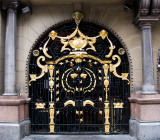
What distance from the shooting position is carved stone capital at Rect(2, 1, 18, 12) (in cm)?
632

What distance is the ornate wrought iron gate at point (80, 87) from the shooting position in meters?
6.78

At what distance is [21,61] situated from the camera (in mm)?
6727

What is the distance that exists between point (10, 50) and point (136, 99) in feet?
13.9

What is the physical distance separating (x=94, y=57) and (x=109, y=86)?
1.11 meters

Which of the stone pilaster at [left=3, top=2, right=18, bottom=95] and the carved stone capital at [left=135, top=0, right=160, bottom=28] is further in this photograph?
the stone pilaster at [left=3, top=2, right=18, bottom=95]

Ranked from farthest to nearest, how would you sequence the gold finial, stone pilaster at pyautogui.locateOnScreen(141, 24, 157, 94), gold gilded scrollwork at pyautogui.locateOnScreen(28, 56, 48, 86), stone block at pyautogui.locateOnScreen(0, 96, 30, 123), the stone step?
gold gilded scrollwork at pyautogui.locateOnScreen(28, 56, 48, 86), the gold finial, the stone step, stone pilaster at pyautogui.locateOnScreen(141, 24, 157, 94), stone block at pyautogui.locateOnScreen(0, 96, 30, 123)

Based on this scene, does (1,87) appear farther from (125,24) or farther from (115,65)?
(125,24)

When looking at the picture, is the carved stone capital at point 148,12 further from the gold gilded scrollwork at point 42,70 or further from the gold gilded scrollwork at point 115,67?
the gold gilded scrollwork at point 42,70

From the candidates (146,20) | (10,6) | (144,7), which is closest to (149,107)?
(146,20)

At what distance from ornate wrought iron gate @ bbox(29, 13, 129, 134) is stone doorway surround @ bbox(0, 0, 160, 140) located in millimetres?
485

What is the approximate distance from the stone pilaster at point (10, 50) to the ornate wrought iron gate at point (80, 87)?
732mm

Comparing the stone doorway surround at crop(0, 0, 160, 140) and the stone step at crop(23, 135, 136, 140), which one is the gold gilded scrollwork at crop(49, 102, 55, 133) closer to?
the stone step at crop(23, 135, 136, 140)

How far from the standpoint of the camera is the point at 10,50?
6309 mm

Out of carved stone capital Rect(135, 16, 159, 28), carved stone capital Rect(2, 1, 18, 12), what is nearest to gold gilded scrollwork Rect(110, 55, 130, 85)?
carved stone capital Rect(135, 16, 159, 28)
